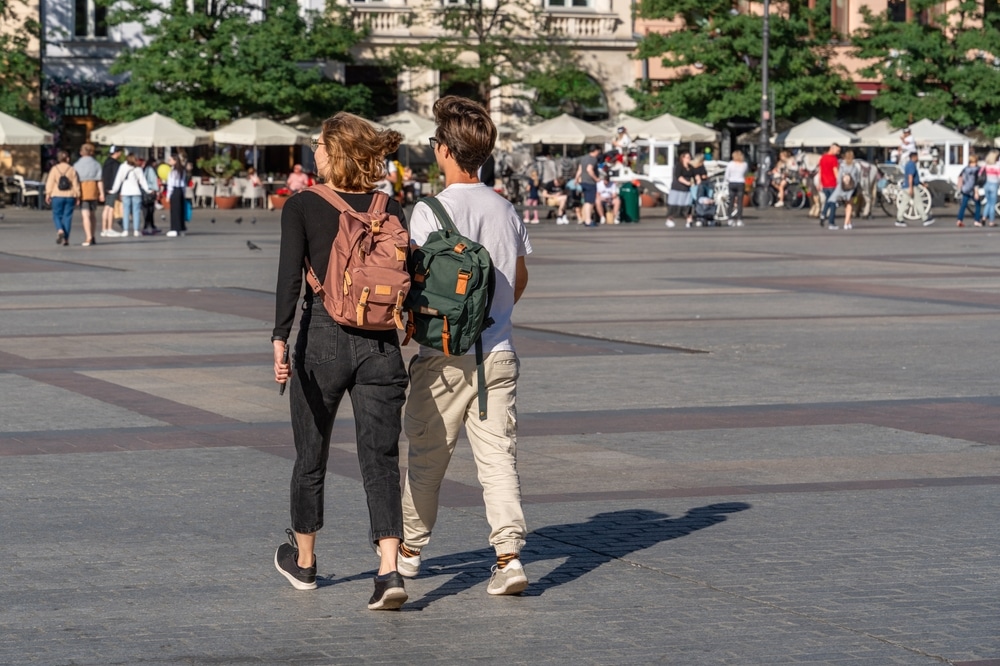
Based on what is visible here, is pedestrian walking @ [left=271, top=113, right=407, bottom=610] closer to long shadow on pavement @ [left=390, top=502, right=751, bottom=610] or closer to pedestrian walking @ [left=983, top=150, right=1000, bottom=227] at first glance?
long shadow on pavement @ [left=390, top=502, right=751, bottom=610]

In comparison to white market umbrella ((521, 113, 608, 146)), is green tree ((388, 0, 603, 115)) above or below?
above

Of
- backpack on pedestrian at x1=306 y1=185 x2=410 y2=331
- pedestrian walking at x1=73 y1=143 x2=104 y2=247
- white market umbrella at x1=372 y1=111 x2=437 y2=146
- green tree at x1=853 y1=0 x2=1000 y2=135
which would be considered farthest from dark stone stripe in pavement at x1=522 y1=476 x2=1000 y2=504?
green tree at x1=853 y1=0 x2=1000 y2=135

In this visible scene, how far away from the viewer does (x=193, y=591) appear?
6.23 meters

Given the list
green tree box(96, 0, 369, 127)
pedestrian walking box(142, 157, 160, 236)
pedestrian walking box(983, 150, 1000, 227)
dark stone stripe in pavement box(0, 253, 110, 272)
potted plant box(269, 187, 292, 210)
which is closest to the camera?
dark stone stripe in pavement box(0, 253, 110, 272)

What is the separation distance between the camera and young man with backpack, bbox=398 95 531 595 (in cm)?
616

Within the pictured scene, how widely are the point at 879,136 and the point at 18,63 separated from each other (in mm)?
23581

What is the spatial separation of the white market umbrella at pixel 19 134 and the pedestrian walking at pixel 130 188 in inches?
360

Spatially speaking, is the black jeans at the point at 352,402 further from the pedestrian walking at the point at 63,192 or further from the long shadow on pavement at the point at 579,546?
the pedestrian walking at the point at 63,192

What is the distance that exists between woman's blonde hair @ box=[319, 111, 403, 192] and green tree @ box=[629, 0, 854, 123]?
47433 mm

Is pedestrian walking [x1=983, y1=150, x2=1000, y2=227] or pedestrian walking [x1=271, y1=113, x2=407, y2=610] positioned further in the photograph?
pedestrian walking [x1=983, y1=150, x2=1000, y2=227]

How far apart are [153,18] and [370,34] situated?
6.44 meters

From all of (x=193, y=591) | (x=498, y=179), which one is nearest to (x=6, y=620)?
(x=193, y=591)

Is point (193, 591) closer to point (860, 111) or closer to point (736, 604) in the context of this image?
point (736, 604)

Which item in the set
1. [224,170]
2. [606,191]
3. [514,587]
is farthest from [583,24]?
[514,587]
